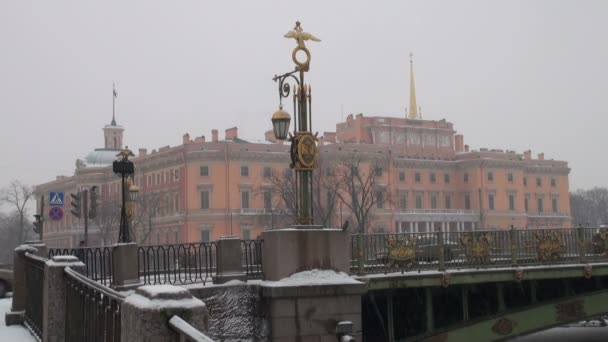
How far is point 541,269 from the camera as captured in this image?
75.8 feet

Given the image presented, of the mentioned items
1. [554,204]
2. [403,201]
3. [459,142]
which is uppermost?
[459,142]

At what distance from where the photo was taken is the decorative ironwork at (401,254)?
71.2 feet

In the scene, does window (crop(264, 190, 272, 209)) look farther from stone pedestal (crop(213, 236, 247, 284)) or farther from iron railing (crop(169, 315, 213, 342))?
iron railing (crop(169, 315, 213, 342))

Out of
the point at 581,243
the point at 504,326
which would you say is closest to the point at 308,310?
the point at 504,326

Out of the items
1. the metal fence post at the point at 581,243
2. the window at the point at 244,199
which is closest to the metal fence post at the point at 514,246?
the metal fence post at the point at 581,243

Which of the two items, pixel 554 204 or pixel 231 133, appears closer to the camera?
pixel 231 133

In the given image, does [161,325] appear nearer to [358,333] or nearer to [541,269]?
[358,333]

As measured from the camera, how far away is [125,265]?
17.1 m

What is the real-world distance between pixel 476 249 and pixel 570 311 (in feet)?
13.0

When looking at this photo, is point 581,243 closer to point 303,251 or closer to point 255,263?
point 255,263

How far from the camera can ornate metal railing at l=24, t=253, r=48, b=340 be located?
1206 centimetres

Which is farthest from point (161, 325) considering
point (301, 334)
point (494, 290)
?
point (494, 290)

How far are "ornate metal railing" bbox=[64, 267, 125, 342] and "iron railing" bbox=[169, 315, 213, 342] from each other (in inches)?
46.6

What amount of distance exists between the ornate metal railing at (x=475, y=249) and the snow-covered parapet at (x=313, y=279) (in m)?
4.56
